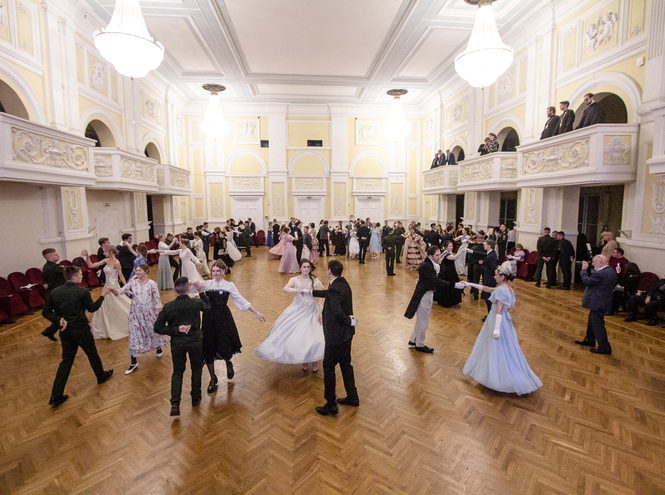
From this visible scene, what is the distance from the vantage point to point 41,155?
680 centimetres

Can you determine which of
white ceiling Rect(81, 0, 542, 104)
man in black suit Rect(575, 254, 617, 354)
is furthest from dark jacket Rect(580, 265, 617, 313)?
white ceiling Rect(81, 0, 542, 104)

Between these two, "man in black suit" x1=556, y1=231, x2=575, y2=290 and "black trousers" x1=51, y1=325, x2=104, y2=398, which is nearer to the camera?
"black trousers" x1=51, y1=325, x2=104, y2=398

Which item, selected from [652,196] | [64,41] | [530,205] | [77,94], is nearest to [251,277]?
[77,94]

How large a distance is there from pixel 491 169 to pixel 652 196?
15.1 feet

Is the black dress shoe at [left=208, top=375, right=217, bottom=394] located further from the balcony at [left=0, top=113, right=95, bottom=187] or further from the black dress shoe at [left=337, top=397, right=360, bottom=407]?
the balcony at [left=0, top=113, right=95, bottom=187]

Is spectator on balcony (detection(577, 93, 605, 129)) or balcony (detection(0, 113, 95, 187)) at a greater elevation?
spectator on balcony (detection(577, 93, 605, 129))

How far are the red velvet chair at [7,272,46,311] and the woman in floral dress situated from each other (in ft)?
14.1

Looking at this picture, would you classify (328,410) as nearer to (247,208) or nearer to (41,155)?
(41,155)

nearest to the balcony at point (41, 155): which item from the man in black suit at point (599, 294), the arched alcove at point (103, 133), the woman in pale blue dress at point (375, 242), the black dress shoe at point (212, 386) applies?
the arched alcove at point (103, 133)

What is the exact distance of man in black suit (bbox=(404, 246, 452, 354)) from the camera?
496cm

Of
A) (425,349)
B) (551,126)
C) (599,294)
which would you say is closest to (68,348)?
(425,349)

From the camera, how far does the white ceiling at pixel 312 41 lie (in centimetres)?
1016

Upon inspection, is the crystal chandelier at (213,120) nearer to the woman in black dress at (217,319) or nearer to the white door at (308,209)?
the white door at (308,209)

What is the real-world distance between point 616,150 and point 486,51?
3504 mm
